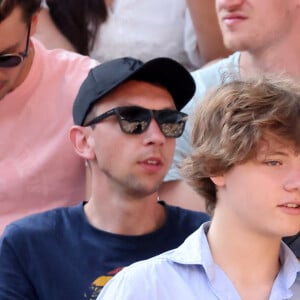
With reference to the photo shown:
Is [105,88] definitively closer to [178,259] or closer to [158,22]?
[178,259]

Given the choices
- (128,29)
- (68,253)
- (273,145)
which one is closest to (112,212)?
(68,253)

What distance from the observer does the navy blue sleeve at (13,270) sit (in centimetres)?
196

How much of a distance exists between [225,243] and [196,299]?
0.12 metres

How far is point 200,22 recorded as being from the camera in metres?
2.77

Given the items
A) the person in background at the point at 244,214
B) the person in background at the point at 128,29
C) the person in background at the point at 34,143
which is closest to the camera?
the person in background at the point at 244,214

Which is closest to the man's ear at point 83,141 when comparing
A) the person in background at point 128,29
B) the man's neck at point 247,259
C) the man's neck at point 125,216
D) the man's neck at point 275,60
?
the man's neck at point 125,216

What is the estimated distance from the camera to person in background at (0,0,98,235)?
7.89 ft

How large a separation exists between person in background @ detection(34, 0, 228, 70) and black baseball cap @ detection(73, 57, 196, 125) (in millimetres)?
678

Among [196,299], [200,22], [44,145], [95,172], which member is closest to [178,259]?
[196,299]

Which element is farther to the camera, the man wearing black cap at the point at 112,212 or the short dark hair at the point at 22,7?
the short dark hair at the point at 22,7

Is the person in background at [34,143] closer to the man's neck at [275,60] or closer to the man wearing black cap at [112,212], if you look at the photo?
the man wearing black cap at [112,212]

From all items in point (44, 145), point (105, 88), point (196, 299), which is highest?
point (105, 88)

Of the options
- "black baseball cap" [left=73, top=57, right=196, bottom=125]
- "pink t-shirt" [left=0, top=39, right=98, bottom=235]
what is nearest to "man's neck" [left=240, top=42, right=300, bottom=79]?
"black baseball cap" [left=73, top=57, right=196, bottom=125]

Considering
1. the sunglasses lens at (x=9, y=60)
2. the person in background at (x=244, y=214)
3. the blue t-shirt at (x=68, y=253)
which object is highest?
the sunglasses lens at (x=9, y=60)
